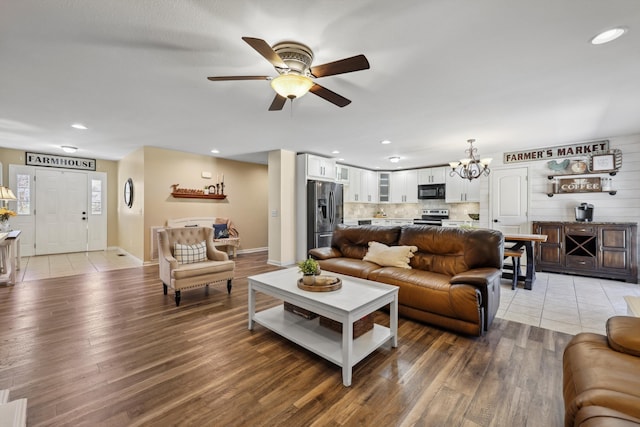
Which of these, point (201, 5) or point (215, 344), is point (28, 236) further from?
point (201, 5)

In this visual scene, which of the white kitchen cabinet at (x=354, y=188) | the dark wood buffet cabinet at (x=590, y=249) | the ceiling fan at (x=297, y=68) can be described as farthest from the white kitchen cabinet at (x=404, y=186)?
the ceiling fan at (x=297, y=68)

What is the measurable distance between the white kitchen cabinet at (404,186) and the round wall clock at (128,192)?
22.6 ft

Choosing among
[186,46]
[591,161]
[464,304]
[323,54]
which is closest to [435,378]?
[464,304]

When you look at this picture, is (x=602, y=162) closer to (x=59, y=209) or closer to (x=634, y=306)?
(x=634, y=306)

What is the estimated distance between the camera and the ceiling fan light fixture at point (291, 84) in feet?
6.35

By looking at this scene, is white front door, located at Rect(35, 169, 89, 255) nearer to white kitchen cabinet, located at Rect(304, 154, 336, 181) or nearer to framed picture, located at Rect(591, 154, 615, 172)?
white kitchen cabinet, located at Rect(304, 154, 336, 181)

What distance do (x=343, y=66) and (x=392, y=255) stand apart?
2.34 m

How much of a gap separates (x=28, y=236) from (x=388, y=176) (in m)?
9.38

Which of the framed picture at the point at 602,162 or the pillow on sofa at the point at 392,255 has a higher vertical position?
the framed picture at the point at 602,162

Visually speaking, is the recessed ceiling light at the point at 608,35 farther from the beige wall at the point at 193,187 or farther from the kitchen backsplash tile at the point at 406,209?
the beige wall at the point at 193,187

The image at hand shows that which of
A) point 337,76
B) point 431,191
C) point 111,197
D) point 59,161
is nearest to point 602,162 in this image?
point 431,191

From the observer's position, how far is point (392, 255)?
3424 millimetres

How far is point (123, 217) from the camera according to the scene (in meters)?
6.94

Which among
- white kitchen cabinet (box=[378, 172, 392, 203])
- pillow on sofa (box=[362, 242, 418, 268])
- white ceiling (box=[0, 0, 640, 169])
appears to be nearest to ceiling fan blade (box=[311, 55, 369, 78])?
white ceiling (box=[0, 0, 640, 169])
